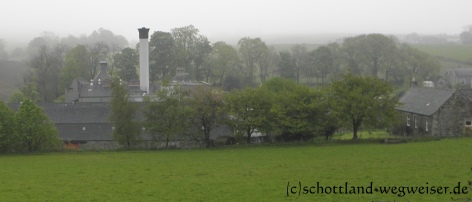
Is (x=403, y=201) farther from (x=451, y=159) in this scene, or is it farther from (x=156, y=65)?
(x=156, y=65)

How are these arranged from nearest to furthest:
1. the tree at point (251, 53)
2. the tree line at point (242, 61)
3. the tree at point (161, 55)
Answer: the tree line at point (242, 61), the tree at point (161, 55), the tree at point (251, 53)

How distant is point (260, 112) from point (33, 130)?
1730cm

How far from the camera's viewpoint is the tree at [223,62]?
9325 centimetres

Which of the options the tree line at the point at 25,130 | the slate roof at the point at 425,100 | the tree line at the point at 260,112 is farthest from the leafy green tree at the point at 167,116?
the slate roof at the point at 425,100

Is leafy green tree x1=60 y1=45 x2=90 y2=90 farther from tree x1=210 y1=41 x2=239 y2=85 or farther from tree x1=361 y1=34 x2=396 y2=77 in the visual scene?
tree x1=361 y1=34 x2=396 y2=77

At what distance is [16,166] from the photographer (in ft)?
114

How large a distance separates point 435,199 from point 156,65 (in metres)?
72.5

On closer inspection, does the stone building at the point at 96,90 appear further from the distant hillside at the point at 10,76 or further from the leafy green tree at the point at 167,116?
the distant hillside at the point at 10,76

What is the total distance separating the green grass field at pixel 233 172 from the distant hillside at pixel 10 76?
61.0 m

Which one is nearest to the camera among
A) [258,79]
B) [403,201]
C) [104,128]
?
[403,201]

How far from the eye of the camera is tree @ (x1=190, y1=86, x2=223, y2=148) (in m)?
45.5

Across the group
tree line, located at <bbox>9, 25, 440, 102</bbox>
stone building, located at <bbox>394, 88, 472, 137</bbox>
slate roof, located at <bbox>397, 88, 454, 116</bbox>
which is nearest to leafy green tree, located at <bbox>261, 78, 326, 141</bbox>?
stone building, located at <bbox>394, 88, 472, 137</bbox>

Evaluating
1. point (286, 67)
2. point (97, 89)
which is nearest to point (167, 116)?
point (97, 89)

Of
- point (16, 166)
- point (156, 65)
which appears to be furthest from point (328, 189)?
point (156, 65)
